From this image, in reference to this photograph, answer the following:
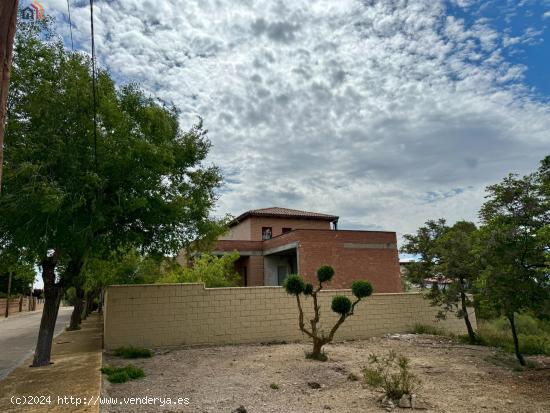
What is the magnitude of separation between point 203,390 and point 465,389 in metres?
5.02

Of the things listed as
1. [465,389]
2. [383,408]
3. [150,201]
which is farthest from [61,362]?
[465,389]

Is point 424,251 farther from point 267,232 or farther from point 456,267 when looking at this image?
point 267,232

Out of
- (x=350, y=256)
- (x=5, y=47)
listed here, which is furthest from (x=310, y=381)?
(x=350, y=256)

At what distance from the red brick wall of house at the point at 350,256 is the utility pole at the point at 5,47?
79.3 ft

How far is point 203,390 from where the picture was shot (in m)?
7.96

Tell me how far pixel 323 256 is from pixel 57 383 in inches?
818

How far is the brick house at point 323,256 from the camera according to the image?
27.6 m

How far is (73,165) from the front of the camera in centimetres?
926

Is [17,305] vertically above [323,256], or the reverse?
[323,256]

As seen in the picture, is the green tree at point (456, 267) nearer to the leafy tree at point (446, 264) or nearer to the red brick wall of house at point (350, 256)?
the leafy tree at point (446, 264)

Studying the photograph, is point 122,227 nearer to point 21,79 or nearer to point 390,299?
point 21,79

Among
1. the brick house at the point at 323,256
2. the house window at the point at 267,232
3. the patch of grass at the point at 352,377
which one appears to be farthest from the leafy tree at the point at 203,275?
the house window at the point at 267,232

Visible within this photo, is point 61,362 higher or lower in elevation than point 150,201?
lower

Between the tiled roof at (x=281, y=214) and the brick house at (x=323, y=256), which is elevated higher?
the tiled roof at (x=281, y=214)
